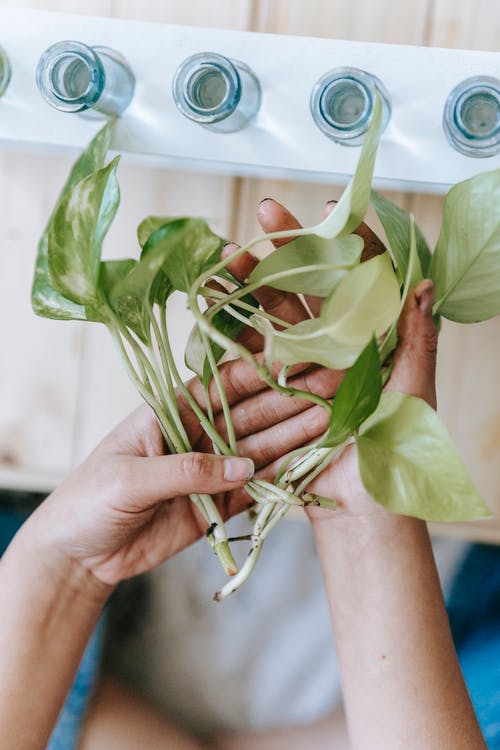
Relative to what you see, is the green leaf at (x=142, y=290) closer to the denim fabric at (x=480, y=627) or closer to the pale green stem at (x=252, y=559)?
the pale green stem at (x=252, y=559)

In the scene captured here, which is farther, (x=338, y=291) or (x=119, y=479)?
(x=119, y=479)

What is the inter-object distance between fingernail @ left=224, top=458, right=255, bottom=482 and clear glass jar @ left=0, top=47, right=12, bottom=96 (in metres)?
0.32

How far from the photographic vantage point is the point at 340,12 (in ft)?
2.09

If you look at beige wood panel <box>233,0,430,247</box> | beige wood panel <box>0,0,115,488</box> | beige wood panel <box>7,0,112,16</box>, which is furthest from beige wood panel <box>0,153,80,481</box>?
beige wood panel <box>233,0,430,247</box>

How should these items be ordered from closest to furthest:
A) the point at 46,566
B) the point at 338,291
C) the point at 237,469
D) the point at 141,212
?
the point at 338,291 < the point at 237,469 < the point at 46,566 < the point at 141,212

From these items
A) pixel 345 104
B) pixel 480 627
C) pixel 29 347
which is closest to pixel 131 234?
pixel 29 347

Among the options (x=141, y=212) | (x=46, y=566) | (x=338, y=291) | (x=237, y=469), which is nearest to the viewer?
(x=338, y=291)

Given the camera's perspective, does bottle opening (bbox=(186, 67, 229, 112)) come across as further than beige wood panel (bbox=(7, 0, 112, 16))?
No

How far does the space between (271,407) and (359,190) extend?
0.21 meters

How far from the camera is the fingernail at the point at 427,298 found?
0.41 metres

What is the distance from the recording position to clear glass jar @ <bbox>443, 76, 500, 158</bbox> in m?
0.51

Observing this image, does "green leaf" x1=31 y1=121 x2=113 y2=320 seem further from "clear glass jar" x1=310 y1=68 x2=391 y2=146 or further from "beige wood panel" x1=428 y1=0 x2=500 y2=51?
"beige wood panel" x1=428 y1=0 x2=500 y2=51

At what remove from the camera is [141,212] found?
2.26 ft

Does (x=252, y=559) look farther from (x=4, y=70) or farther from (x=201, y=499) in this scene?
(x=4, y=70)
